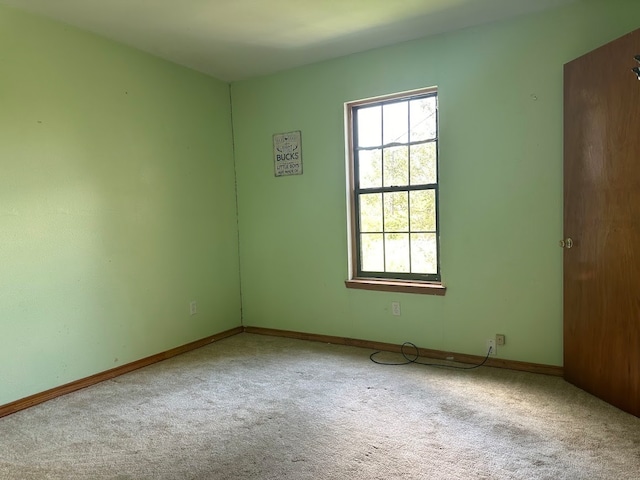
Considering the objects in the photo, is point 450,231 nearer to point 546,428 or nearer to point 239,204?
point 546,428

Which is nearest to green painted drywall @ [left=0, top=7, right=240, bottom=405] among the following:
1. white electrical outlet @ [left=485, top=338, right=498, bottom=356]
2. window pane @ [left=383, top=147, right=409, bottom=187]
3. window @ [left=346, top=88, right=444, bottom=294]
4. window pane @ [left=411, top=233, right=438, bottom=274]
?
window @ [left=346, top=88, right=444, bottom=294]

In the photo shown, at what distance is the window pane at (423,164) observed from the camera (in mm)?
3268

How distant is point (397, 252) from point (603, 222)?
1.46 metres

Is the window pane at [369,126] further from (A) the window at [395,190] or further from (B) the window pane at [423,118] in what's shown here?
(B) the window pane at [423,118]

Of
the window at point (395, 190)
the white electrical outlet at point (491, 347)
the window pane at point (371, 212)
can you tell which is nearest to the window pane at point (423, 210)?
the window at point (395, 190)

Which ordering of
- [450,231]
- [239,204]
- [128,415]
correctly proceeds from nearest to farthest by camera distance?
[128,415]
[450,231]
[239,204]

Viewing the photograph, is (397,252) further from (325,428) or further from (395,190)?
(325,428)

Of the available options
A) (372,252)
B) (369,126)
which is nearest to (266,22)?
(369,126)

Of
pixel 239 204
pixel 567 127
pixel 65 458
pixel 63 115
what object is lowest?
pixel 65 458

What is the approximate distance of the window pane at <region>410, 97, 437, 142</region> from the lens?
3258 millimetres

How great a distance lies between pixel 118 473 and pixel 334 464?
0.95 m

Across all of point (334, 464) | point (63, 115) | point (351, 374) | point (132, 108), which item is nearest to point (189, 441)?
point (334, 464)

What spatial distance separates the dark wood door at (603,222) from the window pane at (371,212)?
1.36m

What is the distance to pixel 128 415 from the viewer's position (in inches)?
95.3
